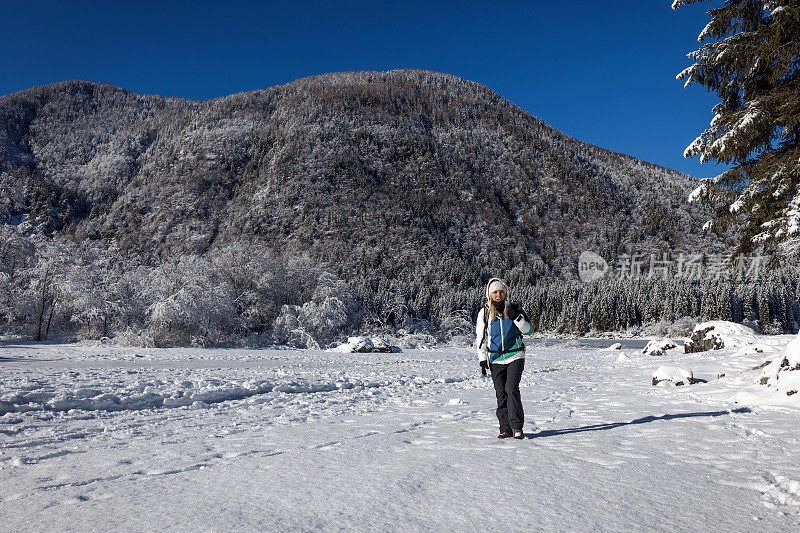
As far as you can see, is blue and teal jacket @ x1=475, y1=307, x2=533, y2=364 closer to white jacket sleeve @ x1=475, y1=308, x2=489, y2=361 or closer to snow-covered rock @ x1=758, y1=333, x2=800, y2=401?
white jacket sleeve @ x1=475, y1=308, x2=489, y2=361

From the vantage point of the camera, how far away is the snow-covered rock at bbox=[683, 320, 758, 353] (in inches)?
622

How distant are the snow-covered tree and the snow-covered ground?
522cm

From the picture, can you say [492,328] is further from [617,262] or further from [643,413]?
[617,262]

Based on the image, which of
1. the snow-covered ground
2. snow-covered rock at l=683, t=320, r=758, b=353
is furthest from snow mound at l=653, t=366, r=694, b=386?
snow-covered rock at l=683, t=320, r=758, b=353

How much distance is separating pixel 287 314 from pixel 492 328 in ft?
102

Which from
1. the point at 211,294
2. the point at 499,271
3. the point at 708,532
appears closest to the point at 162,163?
the point at 499,271

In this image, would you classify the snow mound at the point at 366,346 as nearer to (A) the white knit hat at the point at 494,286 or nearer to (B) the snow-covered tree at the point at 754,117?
(B) the snow-covered tree at the point at 754,117

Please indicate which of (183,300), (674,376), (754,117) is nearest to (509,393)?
(674,376)

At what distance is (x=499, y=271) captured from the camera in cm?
15375

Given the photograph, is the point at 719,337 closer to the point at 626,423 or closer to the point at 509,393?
the point at 626,423

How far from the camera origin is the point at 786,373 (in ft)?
24.2

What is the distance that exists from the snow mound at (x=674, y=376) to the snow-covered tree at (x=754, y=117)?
12.5ft

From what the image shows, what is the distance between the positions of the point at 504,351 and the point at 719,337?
16.6 m

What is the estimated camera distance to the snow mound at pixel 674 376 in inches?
380
